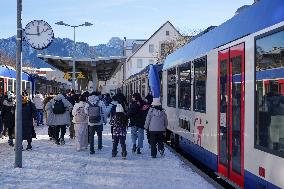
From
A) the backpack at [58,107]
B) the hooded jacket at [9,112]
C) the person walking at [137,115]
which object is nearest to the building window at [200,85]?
the person walking at [137,115]

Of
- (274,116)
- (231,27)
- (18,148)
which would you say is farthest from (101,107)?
(274,116)

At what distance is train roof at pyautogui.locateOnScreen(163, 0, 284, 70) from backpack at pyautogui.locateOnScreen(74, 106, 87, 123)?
3.73 m

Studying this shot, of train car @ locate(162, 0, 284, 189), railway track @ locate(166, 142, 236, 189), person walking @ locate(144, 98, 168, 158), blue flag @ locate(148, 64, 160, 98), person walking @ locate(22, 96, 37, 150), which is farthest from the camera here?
blue flag @ locate(148, 64, 160, 98)

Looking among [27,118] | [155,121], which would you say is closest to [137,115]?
[155,121]

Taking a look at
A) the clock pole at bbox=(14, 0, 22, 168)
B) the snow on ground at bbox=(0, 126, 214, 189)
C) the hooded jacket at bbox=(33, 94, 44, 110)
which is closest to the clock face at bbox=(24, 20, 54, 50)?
the clock pole at bbox=(14, 0, 22, 168)

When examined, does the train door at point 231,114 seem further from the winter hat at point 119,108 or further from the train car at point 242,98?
Result: the winter hat at point 119,108

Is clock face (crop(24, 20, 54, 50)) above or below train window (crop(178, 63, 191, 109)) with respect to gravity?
above

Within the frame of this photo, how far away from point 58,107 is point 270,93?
450 inches

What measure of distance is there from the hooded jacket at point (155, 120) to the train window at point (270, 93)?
22.3 feet

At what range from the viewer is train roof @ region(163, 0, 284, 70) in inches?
261

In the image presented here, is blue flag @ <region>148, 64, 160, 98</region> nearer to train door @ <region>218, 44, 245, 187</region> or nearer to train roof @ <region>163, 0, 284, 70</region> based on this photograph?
train roof @ <region>163, 0, 284, 70</region>

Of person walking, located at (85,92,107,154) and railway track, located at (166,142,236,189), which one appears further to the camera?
person walking, located at (85,92,107,154)

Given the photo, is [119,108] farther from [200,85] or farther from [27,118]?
[27,118]

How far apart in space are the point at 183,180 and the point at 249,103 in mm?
3047
